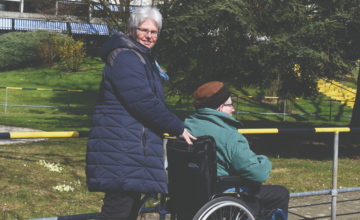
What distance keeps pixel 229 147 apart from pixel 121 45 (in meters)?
1.00

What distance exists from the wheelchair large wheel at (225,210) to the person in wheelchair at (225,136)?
0.15 metres

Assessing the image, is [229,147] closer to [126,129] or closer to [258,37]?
[126,129]

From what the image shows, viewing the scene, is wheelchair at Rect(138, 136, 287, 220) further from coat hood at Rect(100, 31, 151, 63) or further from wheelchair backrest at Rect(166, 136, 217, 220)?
coat hood at Rect(100, 31, 151, 63)

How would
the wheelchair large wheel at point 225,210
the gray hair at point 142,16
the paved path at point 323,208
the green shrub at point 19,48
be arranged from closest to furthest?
the gray hair at point 142,16
the wheelchair large wheel at point 225,210
the paved path at point 323,208
the green shrub at point 19,48

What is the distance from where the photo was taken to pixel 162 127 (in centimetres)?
245

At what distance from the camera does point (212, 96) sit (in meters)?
2.92

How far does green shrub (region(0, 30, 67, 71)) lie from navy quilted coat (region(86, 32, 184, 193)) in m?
35.2

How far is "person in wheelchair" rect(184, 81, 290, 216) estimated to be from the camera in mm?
2766

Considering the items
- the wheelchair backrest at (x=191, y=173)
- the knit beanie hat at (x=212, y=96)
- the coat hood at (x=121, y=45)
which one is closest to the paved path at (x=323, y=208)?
the wheelchair backrest at (x=191, y=173)

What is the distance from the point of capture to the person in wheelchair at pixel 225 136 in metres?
2.77

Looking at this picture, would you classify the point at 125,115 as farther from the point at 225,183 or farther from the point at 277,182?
the point at 277,182

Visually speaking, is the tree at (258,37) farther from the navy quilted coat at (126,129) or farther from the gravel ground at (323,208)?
the navy quilted coat at (126,129)

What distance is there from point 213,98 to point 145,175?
2.74 ft

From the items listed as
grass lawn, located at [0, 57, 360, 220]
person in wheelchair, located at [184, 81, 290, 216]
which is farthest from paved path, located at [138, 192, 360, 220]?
person in wheelchair, located at [184, 81, 290, 216]
